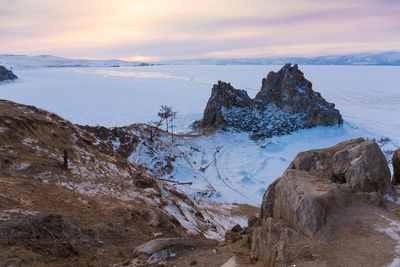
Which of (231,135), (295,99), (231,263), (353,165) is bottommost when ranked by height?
(231,135)

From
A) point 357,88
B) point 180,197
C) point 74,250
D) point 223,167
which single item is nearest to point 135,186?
point 180,197

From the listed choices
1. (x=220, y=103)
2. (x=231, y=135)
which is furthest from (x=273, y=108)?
(x=231, y=135)

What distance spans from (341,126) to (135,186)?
53.5 metres

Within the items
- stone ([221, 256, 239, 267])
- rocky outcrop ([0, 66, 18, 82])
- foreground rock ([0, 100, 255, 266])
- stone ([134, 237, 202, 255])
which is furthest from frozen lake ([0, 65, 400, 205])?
rocky outcrop ([0, 66, 18, 82])

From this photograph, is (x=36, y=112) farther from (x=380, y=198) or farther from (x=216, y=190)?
(x=380, y=198)

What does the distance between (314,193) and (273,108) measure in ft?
173

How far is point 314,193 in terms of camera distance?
10867 millimetres

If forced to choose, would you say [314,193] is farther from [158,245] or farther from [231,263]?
[158,245]

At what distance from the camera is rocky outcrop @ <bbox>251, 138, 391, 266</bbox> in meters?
10.1

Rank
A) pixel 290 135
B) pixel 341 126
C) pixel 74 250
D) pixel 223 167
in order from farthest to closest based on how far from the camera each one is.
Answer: pixel 341 126 → pixel 290 135 → pixel 223 167 → pixel 74 250

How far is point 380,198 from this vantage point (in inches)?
453

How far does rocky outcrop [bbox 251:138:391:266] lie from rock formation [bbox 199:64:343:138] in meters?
40.9

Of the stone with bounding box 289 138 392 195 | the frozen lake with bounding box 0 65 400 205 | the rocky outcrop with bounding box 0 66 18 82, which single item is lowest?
the frozen lake with bounding box 0 65 400 205

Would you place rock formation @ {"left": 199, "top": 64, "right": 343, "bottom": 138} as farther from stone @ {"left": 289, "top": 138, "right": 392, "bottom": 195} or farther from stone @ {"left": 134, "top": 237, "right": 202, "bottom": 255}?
stone @ {"left": 134, "top": 237, "right": 202, "bottom": 255}
